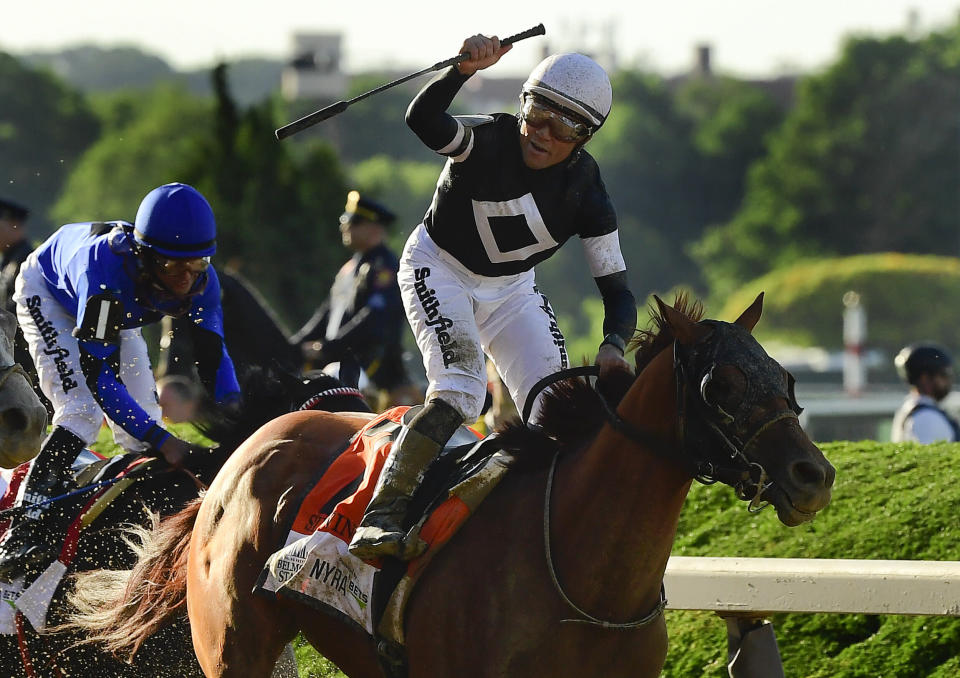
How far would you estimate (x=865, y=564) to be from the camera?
5.29 meters

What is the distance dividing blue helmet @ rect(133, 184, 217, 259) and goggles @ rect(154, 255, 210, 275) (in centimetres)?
2

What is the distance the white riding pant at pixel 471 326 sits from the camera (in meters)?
4.72

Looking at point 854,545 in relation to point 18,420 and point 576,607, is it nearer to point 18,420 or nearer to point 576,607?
point 576,607

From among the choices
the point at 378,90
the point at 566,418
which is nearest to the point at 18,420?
the point at 378,90

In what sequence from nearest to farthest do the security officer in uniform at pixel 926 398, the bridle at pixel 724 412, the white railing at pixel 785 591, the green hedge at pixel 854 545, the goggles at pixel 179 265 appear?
the bridle at pixel 724 412 < the white railing at pixel 785 591 < the green hedge at pixel 854 545 < the goggles at pixel 179 265 < the security officer in uniform at pixel 926 398

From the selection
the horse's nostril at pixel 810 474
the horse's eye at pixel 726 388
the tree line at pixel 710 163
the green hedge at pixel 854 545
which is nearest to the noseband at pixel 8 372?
the horse's eye at pixel 726 388

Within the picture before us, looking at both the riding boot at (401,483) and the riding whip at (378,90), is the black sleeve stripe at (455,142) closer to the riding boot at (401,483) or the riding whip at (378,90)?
the riding whip at (378,90)

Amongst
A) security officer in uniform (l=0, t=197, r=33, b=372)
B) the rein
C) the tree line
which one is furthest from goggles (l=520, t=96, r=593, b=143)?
the tree line

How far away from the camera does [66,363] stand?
19.9 feet

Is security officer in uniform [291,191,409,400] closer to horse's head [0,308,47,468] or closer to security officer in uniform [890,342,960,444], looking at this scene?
security officer in uniform [890,342,960,444]

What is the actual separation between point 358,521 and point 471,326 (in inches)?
27.9

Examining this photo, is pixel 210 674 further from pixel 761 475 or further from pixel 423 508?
pixel 761 475

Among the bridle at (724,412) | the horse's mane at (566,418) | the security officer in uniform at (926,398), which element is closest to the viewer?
the bridle at (724,412)

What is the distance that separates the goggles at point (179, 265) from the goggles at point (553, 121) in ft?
5.41
